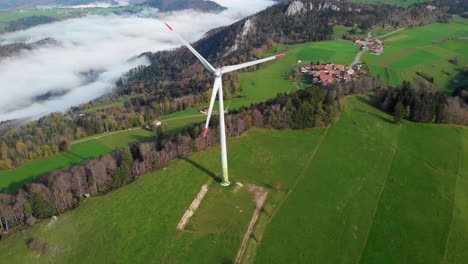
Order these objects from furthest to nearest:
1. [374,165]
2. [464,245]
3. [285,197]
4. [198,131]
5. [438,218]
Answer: [198,131]
[374,165]
[285,197]
[438,218]
[464,245]

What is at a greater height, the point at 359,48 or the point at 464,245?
the point at 359,48

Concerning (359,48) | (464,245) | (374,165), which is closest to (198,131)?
(374,165)

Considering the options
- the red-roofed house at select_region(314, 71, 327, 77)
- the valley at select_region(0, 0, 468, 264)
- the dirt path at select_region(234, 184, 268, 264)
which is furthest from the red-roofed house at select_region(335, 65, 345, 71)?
the dirt path at select_region(234, 184, 268, 264)

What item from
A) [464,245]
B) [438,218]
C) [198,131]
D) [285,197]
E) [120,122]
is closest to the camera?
[464,245]

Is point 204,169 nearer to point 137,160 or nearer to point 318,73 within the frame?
point 137,160

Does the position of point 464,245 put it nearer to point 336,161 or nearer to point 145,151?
point 336,161

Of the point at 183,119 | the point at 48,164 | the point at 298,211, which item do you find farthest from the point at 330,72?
the point at 48,164
